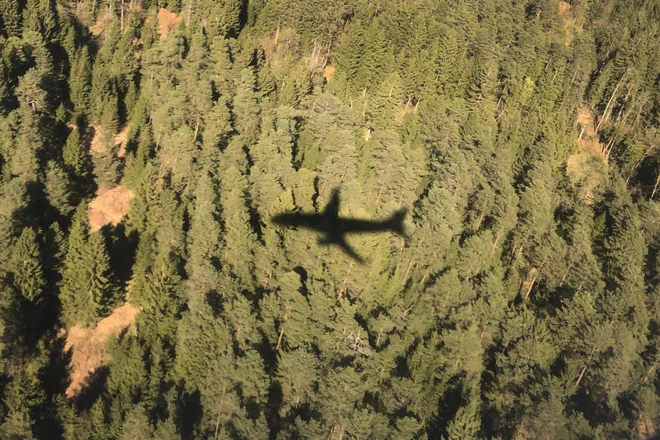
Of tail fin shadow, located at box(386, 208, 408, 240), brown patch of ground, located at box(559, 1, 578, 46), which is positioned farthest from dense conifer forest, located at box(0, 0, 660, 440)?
brown patch of ground, located at box(559, 1, 578, 46)

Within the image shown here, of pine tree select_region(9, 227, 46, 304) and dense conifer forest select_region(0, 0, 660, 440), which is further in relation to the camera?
pine tree select_region(9, 227, 46, 304)

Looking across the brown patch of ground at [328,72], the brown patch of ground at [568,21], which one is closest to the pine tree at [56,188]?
the brown patch of ground at [328,72]

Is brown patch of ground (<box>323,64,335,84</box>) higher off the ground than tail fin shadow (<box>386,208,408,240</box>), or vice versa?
brown patch of ground (<box>323,64,335,84</box>)

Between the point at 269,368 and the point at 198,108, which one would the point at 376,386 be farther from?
the point at 198,108

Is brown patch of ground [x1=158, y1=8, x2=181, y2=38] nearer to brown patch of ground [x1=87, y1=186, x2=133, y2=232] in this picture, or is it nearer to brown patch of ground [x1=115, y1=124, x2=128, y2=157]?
brown patch of ground [x1=115, y1=124, x2=128, y2=157]

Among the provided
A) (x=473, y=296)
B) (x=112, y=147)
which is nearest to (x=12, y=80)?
(x=112, y=147)

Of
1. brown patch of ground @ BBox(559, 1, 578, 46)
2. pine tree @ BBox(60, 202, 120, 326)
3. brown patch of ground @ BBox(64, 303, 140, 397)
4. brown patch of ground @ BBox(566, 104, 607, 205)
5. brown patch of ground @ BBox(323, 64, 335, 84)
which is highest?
brown patch of ground @ BBox(559, 1, 578, 46)

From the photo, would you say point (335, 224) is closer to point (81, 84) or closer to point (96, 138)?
point (96, 138)

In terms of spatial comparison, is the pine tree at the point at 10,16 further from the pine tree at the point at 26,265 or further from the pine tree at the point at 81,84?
the pine tree at the point at 26,265
